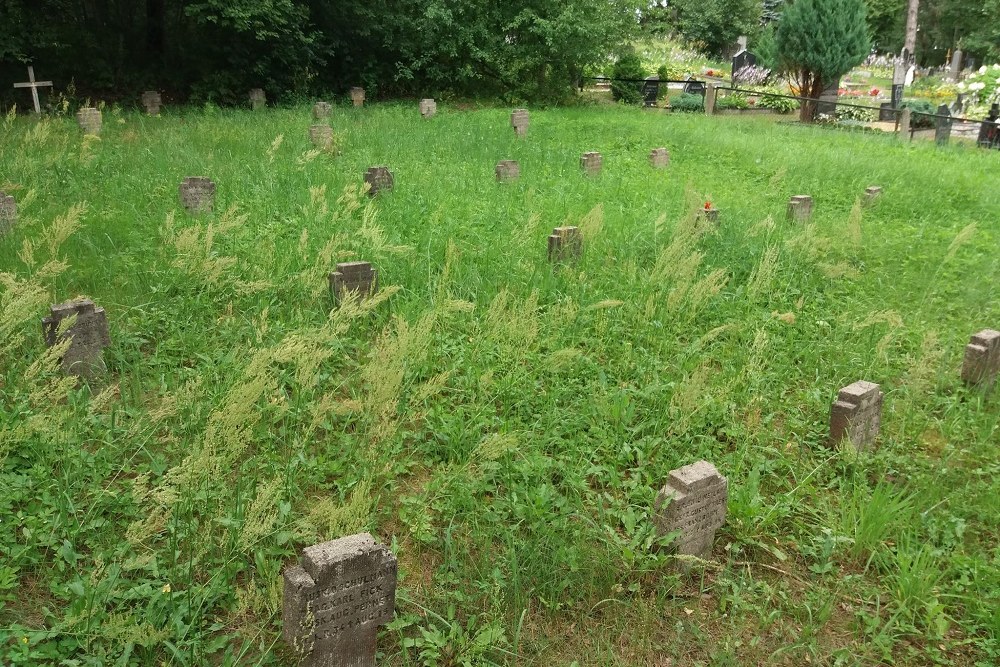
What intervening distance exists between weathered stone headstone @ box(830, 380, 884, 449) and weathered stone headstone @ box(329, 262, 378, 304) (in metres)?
2.70

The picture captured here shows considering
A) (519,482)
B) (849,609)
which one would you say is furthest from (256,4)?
(849,609)

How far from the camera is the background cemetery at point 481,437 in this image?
103 inches

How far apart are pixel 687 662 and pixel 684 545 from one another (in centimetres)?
45

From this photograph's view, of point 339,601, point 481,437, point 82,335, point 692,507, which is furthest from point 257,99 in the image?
point 339,601

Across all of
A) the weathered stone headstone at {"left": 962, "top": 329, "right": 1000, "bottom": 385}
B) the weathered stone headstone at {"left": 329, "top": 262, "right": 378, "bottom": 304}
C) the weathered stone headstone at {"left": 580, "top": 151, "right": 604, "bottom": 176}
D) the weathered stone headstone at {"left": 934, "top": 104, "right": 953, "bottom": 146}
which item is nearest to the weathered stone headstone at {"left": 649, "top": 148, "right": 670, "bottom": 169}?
the weathered stone headstone at {"left": 580, "top": 151, "right": 604, "bottom": 176}

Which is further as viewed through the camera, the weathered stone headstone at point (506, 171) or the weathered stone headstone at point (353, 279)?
the weathered stone headstone at point (506, 171)

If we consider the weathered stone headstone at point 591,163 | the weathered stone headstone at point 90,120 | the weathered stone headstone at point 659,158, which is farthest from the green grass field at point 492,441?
the weathered stone headstone at point 90,120

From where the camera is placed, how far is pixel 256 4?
615 inches

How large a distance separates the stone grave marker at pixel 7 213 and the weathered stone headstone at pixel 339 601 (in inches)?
184

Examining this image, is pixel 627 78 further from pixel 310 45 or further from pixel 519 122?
pixel 519 122

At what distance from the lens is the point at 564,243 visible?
559 cm

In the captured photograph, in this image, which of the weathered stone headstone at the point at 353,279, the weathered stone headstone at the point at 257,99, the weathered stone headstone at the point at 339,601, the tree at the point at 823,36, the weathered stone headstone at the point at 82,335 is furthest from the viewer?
the tree at the point at 823,36

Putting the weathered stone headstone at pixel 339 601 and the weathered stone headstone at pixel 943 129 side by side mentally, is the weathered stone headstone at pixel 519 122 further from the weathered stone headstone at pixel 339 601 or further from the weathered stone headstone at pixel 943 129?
the weathered stone headstone at pixel 339 601

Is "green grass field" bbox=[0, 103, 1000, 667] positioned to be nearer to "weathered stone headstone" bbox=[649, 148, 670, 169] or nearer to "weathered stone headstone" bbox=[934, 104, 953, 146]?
"weathered stone headstone" bbox=[649, 148, 670, 169]
